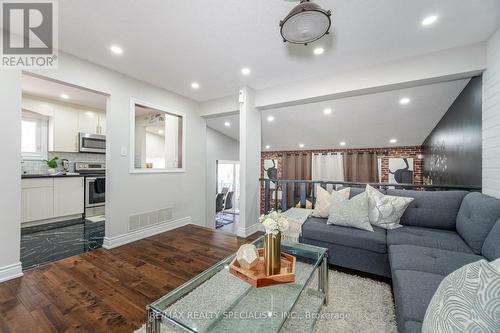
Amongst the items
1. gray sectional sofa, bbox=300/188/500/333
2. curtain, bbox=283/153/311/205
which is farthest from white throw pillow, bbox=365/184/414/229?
curtain, bbox=283/153/311/205

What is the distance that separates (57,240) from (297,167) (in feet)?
20.7

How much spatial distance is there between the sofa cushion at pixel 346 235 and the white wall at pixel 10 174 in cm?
311

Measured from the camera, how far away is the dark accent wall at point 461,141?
7.81ft

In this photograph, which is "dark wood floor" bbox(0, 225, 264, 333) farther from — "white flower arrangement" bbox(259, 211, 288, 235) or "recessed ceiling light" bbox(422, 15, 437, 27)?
"recessed ceiling light" bbox(422, 15, 437, 27)

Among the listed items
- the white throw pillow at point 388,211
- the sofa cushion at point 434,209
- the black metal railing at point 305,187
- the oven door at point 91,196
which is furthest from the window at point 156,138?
the sofa cushion at point 434,209

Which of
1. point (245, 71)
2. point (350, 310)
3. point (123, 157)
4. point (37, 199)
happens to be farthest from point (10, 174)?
point (350, 310)

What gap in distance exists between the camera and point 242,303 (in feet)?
3.94

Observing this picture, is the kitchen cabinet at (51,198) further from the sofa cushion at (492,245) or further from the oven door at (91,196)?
the sofa cushion at (492,245)

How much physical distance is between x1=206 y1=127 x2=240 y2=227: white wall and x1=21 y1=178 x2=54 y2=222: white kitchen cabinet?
2960 millimetres

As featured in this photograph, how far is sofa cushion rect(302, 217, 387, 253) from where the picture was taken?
2.01 metres

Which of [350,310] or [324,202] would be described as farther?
[324,202]

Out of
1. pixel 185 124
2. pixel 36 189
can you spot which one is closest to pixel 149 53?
pixel 185 124

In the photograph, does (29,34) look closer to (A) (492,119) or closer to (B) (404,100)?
(A) (492,119)

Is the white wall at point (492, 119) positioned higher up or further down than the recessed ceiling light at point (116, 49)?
further down
